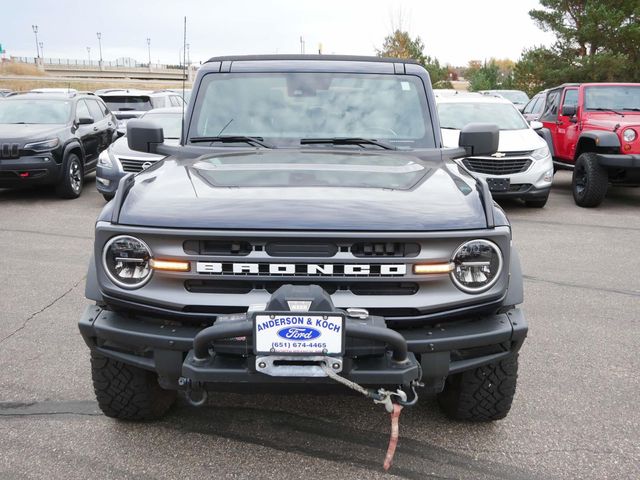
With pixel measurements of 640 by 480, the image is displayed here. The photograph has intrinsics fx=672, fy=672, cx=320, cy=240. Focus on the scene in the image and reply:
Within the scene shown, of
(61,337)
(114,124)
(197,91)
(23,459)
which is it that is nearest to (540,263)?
(197,91)

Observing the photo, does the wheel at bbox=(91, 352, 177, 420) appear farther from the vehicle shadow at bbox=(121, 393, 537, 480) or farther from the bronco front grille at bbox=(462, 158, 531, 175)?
the bronco front grille at bbox=(462, 158, 531, 175)

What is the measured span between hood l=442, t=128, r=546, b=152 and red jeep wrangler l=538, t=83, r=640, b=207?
83cm

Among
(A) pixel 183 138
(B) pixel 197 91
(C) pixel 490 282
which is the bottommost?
(C) pixel 490 282

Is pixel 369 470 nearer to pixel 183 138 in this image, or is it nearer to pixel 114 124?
pixel 183 138

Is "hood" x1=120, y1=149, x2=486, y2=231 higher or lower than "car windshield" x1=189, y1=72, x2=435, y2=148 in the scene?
lower

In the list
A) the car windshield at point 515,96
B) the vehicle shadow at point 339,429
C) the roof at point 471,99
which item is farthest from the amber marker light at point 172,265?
the car windshield at point 515,96

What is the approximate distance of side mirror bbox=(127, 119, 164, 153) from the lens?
404 cm

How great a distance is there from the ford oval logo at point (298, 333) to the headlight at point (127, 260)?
0.67m

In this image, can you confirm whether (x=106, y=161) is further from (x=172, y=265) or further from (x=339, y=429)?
(x=172, y=265)

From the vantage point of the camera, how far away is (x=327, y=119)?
403 centimetres

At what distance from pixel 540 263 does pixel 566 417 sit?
3.59 meters

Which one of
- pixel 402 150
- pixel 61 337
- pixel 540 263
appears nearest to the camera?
pixel 402 150

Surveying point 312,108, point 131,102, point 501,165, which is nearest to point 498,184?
point 501,165

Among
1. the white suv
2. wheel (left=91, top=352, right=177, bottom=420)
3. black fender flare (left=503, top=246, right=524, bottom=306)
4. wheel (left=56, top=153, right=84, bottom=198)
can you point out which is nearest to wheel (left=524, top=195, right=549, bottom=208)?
the white suv
